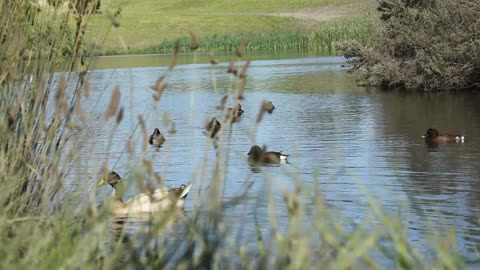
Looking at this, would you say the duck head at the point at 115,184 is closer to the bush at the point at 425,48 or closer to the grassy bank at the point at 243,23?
the bush at the point at 425,48

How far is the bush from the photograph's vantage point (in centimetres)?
2311

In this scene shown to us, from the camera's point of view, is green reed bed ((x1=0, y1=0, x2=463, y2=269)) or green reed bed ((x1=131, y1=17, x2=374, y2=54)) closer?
green reed bed ((x1=0, y1=0, x2=463, y2=269))

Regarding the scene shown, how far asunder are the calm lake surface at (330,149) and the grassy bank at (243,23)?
58.7 feet

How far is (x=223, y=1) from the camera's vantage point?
94188 mm

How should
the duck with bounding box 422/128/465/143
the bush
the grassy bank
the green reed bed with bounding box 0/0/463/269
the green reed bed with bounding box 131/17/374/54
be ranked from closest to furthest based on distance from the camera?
the green reed bed with bounding box 0/0/463/269
the duck with bounding box 422/128/465/143
the bush
the green reed bed with bounding box 131/17/374/54
the grassy bank

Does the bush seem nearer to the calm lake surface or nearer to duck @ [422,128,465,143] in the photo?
the calm lake surface

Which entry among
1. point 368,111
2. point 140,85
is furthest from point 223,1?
point 368,111

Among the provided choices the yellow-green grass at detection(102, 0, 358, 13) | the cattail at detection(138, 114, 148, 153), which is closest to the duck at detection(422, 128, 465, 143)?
the cattail at detection(138, 114, 148, 153)

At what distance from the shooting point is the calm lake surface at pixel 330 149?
6930 mm

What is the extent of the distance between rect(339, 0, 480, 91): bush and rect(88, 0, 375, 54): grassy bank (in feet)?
48.7

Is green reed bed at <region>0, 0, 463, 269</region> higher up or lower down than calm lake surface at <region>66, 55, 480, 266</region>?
higher up

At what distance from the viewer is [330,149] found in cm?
1427

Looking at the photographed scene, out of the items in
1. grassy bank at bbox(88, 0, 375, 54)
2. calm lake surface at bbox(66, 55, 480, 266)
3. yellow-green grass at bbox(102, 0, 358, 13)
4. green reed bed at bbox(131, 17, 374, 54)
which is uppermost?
yellow-green grass at bbox(102, 0, 358, 13)

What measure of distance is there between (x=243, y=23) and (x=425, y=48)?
5035 centimetres
